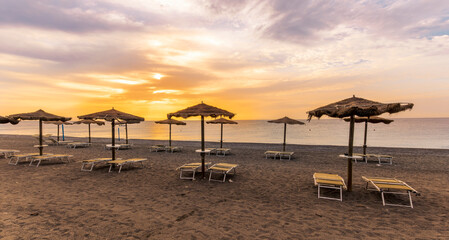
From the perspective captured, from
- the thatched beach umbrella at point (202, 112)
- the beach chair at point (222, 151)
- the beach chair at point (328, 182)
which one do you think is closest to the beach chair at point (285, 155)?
the beach chair at point (222, 151)

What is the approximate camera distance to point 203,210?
5.03 metres

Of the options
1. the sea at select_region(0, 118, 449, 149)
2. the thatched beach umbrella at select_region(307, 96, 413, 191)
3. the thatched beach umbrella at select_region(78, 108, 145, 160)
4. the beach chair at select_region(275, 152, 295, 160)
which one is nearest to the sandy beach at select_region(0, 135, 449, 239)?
the thatched beach umbrella at select_region(307, 96, 413, 191)

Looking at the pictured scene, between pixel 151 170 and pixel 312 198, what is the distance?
6.59 m

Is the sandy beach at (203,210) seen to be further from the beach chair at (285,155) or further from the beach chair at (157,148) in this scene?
the beach chair at (157,148)

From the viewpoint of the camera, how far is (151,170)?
9398 mm

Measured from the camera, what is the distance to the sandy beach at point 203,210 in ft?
13.0

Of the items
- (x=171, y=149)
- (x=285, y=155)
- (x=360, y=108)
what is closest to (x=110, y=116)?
(x=171, y=149)

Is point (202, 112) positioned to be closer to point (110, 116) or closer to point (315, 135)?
point (110, 116)

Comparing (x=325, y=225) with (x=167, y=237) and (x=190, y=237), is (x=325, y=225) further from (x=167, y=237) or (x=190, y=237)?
(x=167, y=237)

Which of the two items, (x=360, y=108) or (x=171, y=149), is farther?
(x=171, y=149)

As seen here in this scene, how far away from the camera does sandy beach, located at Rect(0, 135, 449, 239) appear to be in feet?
13.0

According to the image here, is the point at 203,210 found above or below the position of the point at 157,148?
above

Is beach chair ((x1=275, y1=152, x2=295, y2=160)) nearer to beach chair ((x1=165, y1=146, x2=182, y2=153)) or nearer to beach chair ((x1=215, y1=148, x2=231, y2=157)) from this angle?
beach chair ((x1=215, y1=148, x2=231, y2=157))

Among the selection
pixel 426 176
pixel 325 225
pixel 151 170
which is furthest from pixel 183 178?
pixel 426 176
